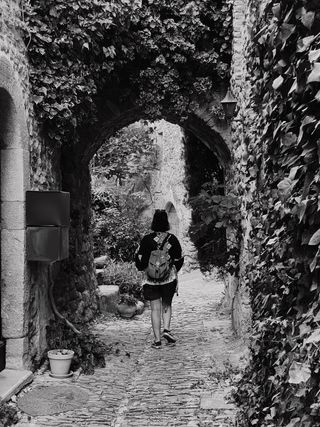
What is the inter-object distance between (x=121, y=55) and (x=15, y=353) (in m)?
3.56

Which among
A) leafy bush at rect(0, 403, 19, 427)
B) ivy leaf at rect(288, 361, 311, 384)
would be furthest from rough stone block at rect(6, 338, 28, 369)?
ivy leaf at rect(288, 361, 311, 384)

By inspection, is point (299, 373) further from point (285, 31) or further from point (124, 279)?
point (124, 279)

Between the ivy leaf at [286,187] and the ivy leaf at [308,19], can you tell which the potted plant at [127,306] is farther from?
the ivy leaf at [308,19]

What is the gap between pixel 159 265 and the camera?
6.34m

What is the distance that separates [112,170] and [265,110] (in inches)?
484

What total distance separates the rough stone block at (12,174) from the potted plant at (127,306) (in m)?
3.89

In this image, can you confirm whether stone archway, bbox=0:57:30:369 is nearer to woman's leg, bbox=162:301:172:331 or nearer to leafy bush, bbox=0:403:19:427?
leafy bush, bbox=0:403:19:427

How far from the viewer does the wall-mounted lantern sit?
6.53 meters

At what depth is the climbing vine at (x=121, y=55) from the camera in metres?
5.28

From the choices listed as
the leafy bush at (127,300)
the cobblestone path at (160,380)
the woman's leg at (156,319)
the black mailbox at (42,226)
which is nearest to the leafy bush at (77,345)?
the cobblestone path at (160,380)

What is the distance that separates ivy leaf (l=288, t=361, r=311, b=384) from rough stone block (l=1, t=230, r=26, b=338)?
3408 mm

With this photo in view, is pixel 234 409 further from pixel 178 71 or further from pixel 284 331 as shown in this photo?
pixel 178 71

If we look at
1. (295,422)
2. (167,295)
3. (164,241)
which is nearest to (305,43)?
(295,422)

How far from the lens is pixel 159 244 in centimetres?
650
